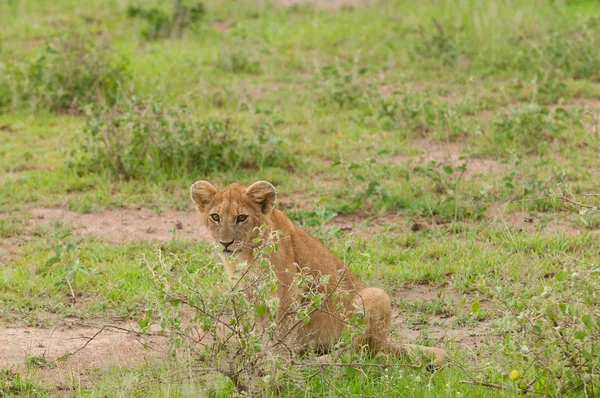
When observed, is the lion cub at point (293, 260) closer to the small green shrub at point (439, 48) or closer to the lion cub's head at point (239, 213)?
the lion cub's head at point (239, 213)

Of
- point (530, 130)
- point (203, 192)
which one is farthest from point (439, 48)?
point (203, 192)

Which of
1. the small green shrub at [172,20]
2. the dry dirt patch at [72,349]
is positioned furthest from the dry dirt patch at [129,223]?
the small green shrub at [172,20]

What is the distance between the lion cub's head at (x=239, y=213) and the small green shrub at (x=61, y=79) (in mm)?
6101

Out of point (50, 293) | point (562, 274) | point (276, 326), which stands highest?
point (562, 274)

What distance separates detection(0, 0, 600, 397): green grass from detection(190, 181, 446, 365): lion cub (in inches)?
9.7

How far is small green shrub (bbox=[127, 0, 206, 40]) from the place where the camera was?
1550cm

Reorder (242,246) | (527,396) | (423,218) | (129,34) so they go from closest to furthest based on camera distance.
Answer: (527,396) → (242,246) → (423,218) → (129,34)

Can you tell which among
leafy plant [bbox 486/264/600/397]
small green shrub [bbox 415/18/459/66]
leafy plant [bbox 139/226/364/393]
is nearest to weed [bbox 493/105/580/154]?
small green shrub [bbox 415/18/459/66]

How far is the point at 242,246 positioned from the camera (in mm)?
5934

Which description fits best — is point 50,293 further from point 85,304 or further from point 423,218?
point 423,218

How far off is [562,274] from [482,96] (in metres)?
7.69

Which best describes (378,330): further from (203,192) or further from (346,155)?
(346,155)

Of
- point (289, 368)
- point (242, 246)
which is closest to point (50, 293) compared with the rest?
point (242, 246)

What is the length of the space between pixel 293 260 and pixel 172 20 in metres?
10.2
